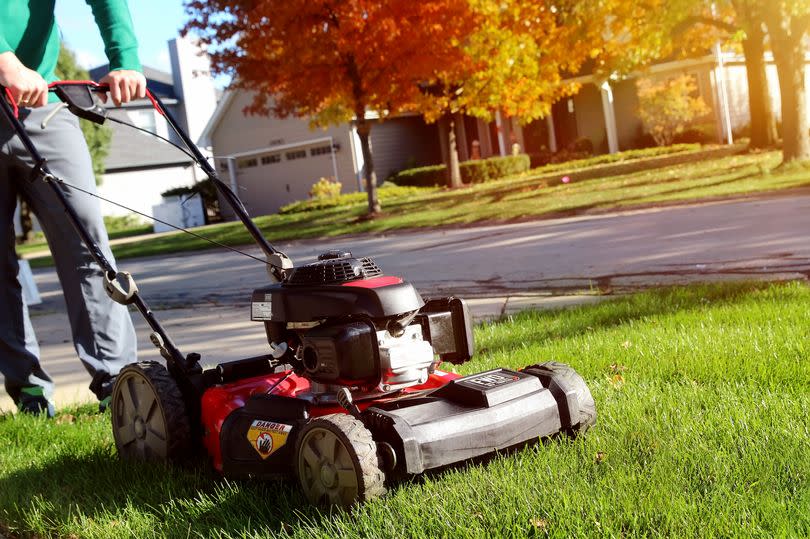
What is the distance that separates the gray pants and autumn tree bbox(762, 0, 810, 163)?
13.8m

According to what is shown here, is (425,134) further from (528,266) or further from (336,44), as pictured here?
(528,266)

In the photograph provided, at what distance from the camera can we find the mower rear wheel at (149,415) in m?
3.34

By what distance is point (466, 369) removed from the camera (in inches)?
172

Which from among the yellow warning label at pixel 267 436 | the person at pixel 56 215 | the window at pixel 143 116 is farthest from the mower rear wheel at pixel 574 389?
the window at pixel 143 116

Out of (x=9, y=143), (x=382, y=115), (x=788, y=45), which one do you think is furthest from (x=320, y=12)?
(x=9, y=143)

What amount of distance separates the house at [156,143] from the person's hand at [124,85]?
39.8 metres

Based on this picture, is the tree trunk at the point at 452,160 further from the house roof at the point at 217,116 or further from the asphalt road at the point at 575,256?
the house roof at the point at 217,116

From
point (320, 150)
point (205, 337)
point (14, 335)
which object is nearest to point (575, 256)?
point (205, 337)

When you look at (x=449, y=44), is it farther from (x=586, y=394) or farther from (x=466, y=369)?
(x=586, y=394)

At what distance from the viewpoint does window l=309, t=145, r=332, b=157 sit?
3350 centimetres

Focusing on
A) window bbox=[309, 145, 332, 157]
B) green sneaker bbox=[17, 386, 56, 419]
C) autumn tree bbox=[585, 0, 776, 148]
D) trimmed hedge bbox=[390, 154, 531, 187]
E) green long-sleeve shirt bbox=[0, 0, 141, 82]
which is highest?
autumn tree bbox=[585, 0, 776, 148]

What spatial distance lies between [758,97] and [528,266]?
15.1 meters

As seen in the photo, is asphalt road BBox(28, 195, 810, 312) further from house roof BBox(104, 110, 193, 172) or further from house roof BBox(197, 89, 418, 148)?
house roof BBox(104, 110, 193, 172)

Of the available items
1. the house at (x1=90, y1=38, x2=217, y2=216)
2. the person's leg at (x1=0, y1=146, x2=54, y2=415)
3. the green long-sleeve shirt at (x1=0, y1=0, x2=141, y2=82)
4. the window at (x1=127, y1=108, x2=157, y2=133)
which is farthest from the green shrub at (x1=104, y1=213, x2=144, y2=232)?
the green long-sleeve shirt at (x1=0, y1=0, x2=141, y2=82)
